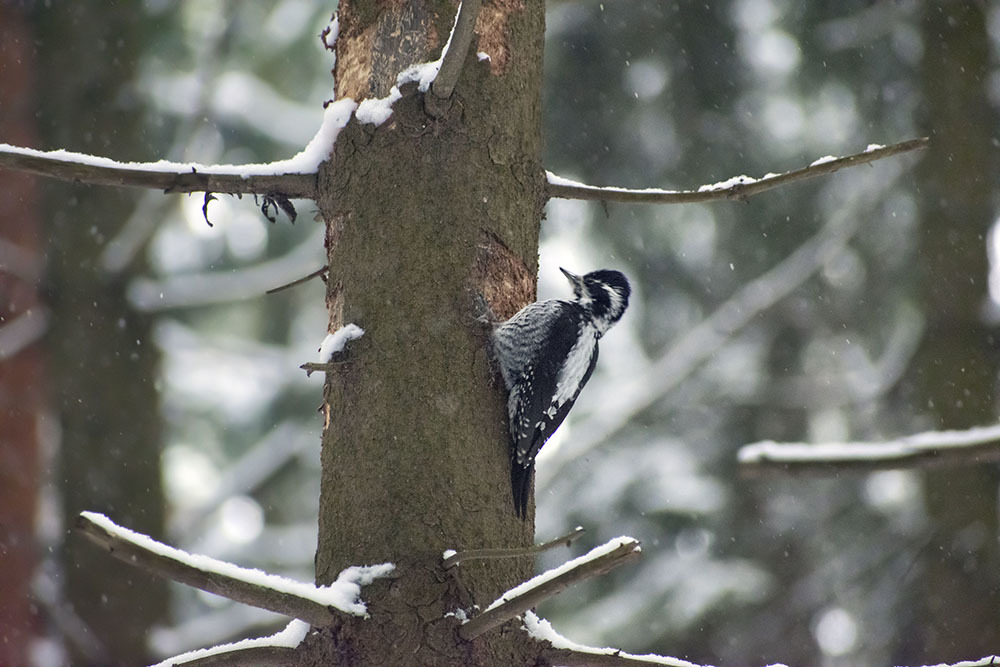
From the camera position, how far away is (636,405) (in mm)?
7109

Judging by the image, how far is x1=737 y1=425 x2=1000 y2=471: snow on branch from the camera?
2.99 ft

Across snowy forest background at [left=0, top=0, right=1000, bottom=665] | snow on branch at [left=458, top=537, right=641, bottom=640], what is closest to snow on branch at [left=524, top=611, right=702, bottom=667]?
snow on branch at [left=458, top=537, right=641, bottom=640]

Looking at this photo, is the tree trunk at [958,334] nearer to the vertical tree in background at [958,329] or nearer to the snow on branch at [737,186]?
the vertical tree in background at [958,329]

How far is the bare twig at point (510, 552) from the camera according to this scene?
1625 millimetres

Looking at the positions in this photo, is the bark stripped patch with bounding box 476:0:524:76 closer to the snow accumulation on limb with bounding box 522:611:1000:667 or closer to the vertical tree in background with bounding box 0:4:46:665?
the snow accumulation on limb with bounding box 522:611:1000:667

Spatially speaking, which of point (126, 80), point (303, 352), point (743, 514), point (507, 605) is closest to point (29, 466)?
point (126, 80)

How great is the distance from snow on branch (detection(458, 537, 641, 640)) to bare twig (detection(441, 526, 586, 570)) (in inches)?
1.3

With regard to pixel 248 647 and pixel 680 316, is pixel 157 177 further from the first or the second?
pixel 680 316

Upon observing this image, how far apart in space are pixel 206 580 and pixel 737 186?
163cm

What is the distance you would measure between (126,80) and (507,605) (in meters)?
5.60

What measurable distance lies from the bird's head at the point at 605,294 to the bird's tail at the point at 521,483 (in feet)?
5.29

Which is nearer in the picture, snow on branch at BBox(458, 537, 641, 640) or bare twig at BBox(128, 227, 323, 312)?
snow on branch at BBox(458, 537, 641, 640)

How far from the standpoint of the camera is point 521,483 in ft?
8.43

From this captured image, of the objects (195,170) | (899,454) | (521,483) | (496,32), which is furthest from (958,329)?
(899,454)
